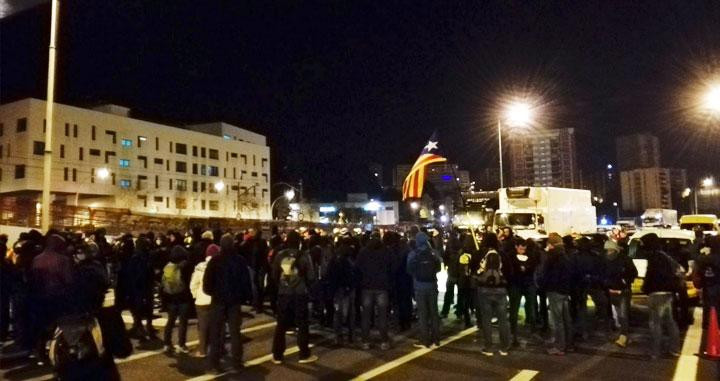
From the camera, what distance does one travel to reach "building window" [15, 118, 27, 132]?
166 feet

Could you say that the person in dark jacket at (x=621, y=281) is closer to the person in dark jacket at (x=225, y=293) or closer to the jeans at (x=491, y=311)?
the jeans at (x=491, y=311)

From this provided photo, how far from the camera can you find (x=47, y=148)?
1562 cm

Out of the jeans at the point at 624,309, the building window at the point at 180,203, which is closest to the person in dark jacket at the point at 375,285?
the jeans at the point at 624,309

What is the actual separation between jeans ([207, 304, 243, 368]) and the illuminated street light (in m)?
53.0

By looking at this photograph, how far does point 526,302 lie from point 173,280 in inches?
259

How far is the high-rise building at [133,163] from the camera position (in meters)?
51.1

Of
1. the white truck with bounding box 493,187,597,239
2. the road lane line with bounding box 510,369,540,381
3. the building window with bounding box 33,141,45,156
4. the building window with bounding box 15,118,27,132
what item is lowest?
the road lane line with bounding box 510,369,540,381

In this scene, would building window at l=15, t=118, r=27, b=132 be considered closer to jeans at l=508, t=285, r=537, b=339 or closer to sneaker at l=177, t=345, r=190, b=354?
sneaker at l=177, t=345, r=190, b=354

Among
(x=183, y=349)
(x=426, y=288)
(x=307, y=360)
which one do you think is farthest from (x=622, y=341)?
(x=183, y=349)

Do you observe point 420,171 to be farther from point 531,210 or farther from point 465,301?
point 531,210

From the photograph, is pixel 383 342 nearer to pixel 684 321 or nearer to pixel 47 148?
pixel 684 321

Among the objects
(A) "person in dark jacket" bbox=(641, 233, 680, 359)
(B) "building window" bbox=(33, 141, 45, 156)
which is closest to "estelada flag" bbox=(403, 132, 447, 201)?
(A) "person in dark jacket" bbox=(641, 233, 680, 359)

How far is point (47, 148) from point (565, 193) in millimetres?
22171

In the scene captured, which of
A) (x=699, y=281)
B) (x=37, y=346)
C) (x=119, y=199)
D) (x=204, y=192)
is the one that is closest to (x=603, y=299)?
(x=699, y=281)
